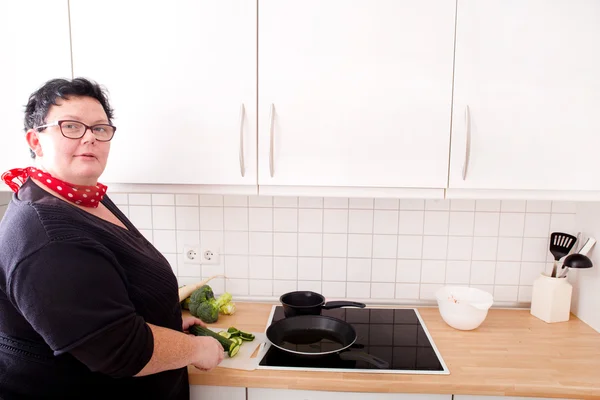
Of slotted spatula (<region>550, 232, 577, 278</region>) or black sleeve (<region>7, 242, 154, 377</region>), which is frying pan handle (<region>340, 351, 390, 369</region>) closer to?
black sleeve (<region>7, 242, 154, 377</region>)

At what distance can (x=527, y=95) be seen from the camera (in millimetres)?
1256

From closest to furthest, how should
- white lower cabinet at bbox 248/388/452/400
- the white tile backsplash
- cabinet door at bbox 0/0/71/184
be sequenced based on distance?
1. white lower cabinet at bbox 248/388/452/400
2. cabinet door at bbox 0/0/71/184
3. the white tile backsplash

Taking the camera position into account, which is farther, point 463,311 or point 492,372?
point 463,311

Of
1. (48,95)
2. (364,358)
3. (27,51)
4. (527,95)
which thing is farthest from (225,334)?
(527,95)

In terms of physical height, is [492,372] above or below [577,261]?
below

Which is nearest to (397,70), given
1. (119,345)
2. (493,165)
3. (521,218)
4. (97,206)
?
(493,165)

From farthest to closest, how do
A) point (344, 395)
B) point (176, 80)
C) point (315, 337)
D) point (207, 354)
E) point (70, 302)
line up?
point (315, 337) < point (176, 80) < point (344, 395) < point (207, 354) < point (70, 302)

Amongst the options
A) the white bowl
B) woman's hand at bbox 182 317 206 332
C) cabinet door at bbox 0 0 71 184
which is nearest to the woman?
woman's hand at bbox 182 317 206 332

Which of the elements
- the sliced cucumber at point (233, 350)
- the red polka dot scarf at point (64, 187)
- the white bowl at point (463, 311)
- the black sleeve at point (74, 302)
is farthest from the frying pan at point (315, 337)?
the red polka dot scarf at point (64, 187)

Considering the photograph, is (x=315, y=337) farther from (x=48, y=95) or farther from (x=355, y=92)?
(x=48, y=95)

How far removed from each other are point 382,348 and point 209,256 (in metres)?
0.79

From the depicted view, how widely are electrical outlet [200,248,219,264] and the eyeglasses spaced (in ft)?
2.58

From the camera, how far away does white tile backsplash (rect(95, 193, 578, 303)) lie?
1660 mm

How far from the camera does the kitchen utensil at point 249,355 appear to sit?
4.08ft
